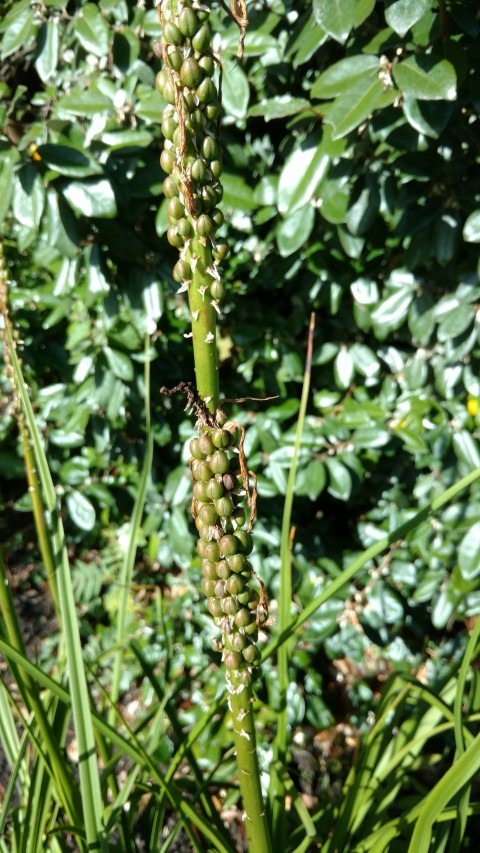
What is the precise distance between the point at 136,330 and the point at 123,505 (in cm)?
69

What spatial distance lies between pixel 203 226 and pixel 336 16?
2.27 feet

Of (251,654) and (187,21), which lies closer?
(187,21)

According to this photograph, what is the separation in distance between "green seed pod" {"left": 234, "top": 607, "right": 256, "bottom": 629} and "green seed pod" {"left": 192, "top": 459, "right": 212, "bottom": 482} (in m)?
0.17

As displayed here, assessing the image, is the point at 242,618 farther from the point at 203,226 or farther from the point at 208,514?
the point at 203,226

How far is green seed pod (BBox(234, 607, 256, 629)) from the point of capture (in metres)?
0.82

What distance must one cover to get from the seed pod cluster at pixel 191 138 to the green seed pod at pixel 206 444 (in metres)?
0.14

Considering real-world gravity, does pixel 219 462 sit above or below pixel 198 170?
below

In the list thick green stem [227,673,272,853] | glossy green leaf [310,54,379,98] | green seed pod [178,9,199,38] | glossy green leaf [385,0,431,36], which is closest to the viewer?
green seed pod [178,9,199,38]

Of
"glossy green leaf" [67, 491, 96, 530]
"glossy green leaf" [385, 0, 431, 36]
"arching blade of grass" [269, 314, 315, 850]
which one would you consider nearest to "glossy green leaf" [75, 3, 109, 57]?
"glossy green leaf" [385, 0, 431, 36]

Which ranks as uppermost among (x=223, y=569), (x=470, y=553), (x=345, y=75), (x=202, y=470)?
(x=345, y=75)

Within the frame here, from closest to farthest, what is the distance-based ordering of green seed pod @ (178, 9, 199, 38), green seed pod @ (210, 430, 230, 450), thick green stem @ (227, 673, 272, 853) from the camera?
green seed pod @ (178, 9, 199, 38)
green seed pod @ (210, 430, 230, 450)
thick green stem @ (227, 673, 272, 853)

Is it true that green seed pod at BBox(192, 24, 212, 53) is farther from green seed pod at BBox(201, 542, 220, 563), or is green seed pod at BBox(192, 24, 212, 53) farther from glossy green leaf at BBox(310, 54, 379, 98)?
glossy green leaf at BBox(310, 54, 379, 98)

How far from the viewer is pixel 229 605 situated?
81cm

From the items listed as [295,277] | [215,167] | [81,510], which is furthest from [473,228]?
[81,510]
